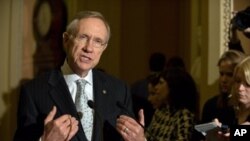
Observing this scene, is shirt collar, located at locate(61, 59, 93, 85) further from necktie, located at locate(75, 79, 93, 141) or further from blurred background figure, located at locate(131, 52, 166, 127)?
blurred background figure, located at locate(131, 52, 166, 127)

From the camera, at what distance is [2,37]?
3.78 m

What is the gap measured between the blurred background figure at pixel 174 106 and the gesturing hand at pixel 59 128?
95 centimetres

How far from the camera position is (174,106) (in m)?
2.78

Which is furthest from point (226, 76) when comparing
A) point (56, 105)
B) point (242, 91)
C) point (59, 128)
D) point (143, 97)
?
point (143, 97)

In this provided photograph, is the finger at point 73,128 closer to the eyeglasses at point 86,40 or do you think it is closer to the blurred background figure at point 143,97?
the eyeglasses at point 86,40

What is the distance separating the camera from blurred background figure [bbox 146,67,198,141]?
2.61 metres

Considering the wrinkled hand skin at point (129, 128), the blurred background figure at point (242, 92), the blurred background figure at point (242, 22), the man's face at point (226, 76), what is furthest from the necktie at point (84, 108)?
the blurred background figure at point (242, 22)

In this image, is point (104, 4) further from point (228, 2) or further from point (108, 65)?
point (228, 2)

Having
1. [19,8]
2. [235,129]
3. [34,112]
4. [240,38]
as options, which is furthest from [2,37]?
[235,129]

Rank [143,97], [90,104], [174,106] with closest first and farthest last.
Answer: [90,104] → [174,106] → [143,97]

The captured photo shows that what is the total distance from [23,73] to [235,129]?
2334mm

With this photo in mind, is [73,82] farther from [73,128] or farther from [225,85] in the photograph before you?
[225,85]

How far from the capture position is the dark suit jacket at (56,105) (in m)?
1.82

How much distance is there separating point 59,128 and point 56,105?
0.58 feet
